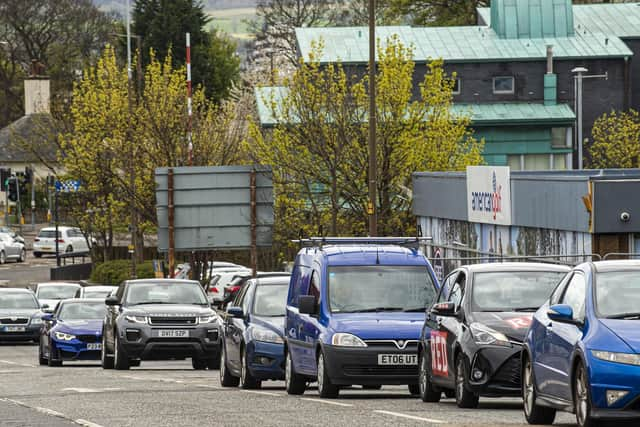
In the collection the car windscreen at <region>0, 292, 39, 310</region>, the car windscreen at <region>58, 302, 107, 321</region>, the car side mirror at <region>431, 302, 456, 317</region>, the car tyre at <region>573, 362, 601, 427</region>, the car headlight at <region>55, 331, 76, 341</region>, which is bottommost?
the car windscreen at <region>0, 292, 39, 310</region>

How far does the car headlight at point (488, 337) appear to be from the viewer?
1673 cm

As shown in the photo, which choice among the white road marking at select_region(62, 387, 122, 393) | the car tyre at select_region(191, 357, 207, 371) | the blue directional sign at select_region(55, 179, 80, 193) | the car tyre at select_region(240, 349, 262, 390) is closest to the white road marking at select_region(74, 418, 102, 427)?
the white road marking at select_region(62, 387, 122, 393)

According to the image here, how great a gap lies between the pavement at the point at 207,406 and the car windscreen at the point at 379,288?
1.10 metres

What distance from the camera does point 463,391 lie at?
1706 centimetres

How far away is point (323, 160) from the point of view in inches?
1756

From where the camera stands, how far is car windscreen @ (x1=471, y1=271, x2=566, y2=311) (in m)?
17.5

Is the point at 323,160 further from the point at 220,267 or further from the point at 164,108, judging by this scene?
the point at 220,267

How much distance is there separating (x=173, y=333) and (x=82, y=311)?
22.7 ft

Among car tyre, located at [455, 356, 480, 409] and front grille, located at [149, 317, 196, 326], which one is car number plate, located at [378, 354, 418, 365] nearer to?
car tyre, located at [455, 356, 480, 409]

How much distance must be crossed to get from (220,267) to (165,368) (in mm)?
37291

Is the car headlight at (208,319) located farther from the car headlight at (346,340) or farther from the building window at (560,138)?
the building window at (560,138)

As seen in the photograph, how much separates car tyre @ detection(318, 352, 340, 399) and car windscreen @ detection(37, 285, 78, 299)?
3145cm

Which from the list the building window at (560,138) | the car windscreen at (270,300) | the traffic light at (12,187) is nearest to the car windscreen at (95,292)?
the car windscreen at (270,300)

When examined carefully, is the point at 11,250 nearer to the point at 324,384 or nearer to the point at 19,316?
the point at 19,316
